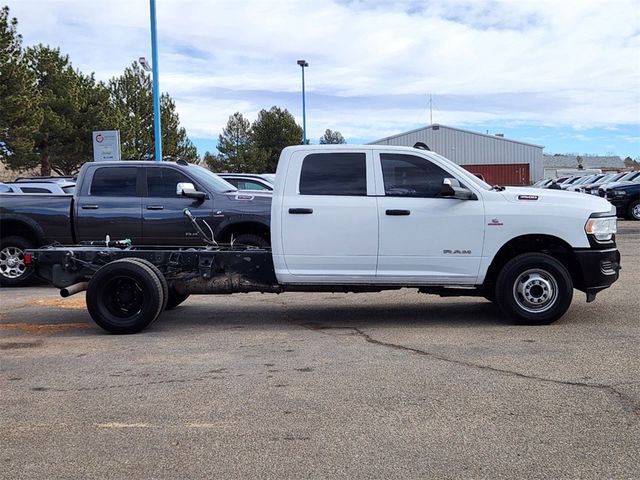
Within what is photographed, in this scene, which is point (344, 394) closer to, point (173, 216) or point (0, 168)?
point (173, 216)

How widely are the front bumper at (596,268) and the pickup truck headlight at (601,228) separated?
0.15 metres

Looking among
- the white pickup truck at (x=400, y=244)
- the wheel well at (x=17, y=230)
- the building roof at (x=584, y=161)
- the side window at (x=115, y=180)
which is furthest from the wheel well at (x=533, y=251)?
the building roof at (x=584, y=161)

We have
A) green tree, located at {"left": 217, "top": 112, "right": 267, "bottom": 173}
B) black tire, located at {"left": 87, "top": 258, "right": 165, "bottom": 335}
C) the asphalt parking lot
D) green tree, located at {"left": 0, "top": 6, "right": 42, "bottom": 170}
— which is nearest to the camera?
the asphalt parking lot

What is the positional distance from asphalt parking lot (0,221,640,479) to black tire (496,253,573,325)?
0.18 m

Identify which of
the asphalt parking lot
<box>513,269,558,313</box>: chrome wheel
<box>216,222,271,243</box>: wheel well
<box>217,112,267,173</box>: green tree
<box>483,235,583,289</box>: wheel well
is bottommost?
the asphalt parking lot

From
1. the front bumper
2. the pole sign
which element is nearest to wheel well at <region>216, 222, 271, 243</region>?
the front bumper

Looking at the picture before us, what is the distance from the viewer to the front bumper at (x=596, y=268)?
7234 millimetres

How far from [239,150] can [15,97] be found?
26.4 m

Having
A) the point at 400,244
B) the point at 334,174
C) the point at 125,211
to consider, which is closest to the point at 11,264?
the point at 125,211

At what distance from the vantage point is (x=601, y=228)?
730cm

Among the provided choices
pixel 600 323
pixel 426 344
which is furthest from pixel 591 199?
pixel 426 344

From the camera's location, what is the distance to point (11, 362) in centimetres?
636

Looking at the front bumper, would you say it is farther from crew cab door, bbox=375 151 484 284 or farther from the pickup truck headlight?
crew cab door, bbox=375 151 484 284

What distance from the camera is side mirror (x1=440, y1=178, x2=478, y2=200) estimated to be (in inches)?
284
